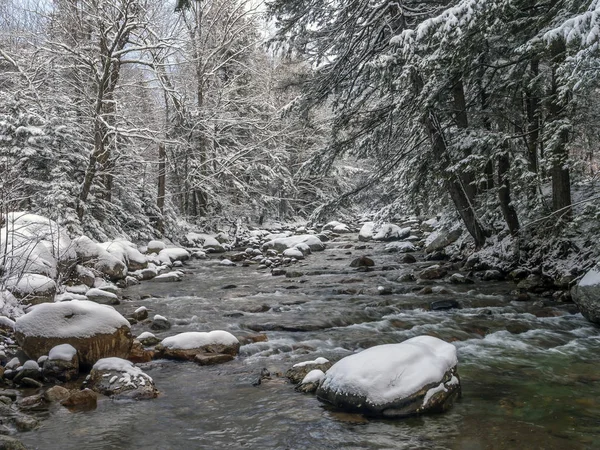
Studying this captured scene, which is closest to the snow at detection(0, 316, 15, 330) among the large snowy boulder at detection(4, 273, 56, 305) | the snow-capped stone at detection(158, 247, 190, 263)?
the large snowy boulder at detection(4, 273, 56, 305)

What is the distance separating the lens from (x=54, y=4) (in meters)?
12.9

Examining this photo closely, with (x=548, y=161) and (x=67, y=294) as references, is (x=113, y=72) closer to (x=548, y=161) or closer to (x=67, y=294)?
(x=67, y=294)

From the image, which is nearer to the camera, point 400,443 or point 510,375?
point 400,443

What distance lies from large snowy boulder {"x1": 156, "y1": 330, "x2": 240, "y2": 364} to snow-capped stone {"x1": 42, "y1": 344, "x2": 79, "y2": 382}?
3.48 ft

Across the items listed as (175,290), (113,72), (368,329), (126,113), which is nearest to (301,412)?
(368,329)

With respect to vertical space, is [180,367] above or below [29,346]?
below

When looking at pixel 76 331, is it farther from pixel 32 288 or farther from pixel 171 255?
pixel 171 255

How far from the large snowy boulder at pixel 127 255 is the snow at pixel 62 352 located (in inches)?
273

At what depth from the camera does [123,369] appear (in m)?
4.66

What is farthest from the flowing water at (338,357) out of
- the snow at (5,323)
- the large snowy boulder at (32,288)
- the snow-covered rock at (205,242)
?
the snow-covered rock at (205,242)

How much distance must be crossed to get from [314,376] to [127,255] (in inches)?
361

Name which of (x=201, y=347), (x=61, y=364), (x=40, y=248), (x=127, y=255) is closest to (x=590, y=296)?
(x=201, y=347)

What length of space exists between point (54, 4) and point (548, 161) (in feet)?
43.2

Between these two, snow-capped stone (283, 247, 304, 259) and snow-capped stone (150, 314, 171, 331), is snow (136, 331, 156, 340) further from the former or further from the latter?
snow-capped stone (283, 247, 304, 259)
